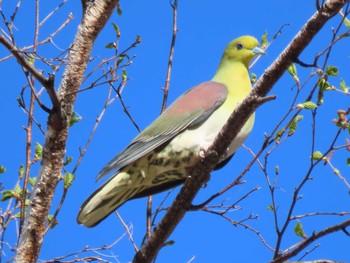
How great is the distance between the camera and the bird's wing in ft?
11.7

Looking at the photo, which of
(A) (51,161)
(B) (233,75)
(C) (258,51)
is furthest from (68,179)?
(C) (258,51)

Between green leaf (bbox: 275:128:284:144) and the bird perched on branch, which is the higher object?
the bird perched on branch

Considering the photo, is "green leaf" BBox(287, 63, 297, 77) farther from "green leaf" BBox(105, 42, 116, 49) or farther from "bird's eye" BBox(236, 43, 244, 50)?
"bird's eye" BBox(236, 43, 244, 50)

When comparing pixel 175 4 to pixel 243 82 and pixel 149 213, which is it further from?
pixel 149 213

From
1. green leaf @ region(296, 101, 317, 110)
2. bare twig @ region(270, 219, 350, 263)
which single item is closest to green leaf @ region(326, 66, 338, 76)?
green leaf @ region(296, 101, 317, 110)

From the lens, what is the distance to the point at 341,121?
279 cm

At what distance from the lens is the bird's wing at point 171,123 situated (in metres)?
3.57

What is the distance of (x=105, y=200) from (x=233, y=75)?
113 centimetres

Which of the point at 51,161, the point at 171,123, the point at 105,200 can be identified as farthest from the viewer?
the point at 171,123

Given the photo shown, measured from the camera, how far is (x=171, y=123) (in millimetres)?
3693

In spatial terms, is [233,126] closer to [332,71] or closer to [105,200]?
[332,71]

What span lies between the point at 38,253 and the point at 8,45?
0.93 m

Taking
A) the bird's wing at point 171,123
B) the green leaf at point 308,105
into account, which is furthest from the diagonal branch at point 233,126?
the bird's wing at point 171,123

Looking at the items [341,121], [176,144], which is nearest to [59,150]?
[176,144]
